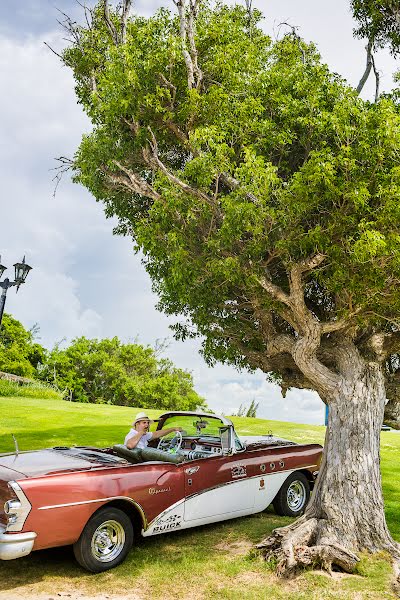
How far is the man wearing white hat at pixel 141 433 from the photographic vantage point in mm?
8946

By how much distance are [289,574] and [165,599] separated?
1866 millimetres

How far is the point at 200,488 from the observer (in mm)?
8477

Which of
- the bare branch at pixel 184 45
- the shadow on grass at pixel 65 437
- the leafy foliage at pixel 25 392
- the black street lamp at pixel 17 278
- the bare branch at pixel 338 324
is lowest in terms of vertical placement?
the shadow on grass at pixel 65 437

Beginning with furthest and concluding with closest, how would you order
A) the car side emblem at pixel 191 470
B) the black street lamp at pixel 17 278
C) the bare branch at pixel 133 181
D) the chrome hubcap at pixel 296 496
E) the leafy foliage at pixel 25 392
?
the leafy foliage at pixel 25 392 → the black street lamp at pixel 17 278 → the bare branch at pixel 133 181 → the chrome hubcap at pixel 296 496 → the car side emblem at pixel 191 470

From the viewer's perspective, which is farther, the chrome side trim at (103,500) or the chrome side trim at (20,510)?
the chrome side trim at (103,500)

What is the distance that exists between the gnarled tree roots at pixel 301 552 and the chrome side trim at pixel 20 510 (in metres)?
3.57

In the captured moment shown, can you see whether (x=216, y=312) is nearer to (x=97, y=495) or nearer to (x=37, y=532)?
(x=97, y=495)

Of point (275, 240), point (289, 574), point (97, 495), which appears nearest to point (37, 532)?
point (97, 495)

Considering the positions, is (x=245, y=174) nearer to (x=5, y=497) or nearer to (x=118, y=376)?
(x=5, y=497)

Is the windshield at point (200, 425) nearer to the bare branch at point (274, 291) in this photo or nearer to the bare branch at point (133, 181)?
the bare branch at point (274, 291)

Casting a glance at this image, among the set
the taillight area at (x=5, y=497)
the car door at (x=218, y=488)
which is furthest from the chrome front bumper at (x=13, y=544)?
the car door at (x=218, y=488)

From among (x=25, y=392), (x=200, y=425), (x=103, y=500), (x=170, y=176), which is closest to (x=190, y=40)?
(x=170, y=176)

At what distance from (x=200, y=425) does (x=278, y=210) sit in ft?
13.1

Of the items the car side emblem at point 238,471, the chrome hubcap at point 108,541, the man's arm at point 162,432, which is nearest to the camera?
the chrome hubcap at point 108,541
